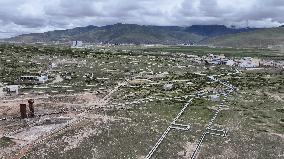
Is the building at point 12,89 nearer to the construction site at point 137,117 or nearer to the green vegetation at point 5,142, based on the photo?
the construction site at point 137,117

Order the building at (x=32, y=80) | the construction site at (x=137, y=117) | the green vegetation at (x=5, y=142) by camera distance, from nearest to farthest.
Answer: the green vegetation at (x=5, y=142) < the construction site at (x=137, y=117) < the building at (x=32, y=80)

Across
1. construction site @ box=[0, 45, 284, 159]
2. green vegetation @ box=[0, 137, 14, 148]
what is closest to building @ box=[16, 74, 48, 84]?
construction site @ box=[0, 45, 284, 159]

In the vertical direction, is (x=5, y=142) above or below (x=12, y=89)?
below

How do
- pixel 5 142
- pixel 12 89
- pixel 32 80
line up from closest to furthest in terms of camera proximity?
1. pixel 5 142
2. pixel 12 89
3. pixel 32 80

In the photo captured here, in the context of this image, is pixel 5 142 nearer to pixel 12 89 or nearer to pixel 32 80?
pixel 12 89

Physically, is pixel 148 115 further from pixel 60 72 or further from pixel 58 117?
pixel 60 72

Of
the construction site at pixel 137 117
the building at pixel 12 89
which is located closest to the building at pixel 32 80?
the construction site at pixel 137 117

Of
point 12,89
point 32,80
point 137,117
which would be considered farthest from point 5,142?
point 32,80

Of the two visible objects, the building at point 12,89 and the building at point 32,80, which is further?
the building at point 32,80

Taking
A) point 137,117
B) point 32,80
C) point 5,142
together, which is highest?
point 32,80

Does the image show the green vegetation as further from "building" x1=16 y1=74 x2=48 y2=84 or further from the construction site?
"building" x1=16 y1=74 x2=48 y2=84
